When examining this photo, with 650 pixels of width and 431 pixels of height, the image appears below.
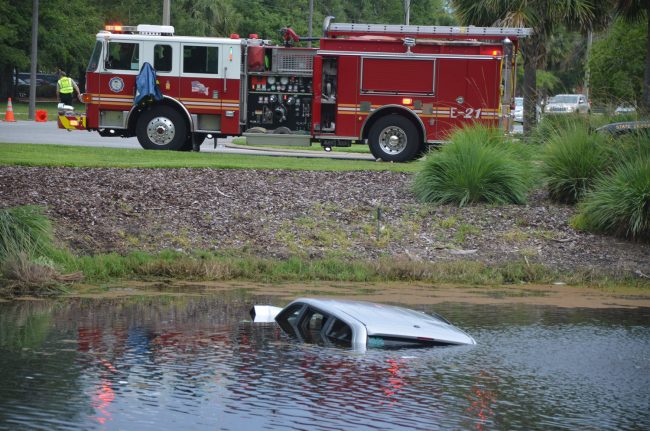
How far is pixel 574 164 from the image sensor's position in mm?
19484

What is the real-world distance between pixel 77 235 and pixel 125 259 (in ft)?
4.01

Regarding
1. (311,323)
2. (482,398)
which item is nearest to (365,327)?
(311,323)

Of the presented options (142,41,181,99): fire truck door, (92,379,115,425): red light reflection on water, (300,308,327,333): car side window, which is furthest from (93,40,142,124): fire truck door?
(92,379,115,425): red light reflection on water

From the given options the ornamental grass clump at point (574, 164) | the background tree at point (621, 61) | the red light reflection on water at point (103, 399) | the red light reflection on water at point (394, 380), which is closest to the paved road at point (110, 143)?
the ornamental grass clump at point (574, 164)

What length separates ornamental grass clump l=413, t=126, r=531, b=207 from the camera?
19.1 m

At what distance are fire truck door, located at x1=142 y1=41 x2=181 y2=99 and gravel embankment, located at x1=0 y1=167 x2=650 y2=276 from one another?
17.3 ft

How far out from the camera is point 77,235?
1625cm

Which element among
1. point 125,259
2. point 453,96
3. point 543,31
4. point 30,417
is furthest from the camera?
point 543,31

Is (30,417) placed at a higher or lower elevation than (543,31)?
lower

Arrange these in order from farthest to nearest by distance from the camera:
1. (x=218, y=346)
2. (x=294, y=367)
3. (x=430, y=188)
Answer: (x=430, y=188)
(x=218, y=346)
(x=294, y=367)

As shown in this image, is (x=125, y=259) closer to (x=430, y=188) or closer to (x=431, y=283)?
(x=431, y=283)

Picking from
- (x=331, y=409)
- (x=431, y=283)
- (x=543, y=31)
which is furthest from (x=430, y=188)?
(x=543, y=31)

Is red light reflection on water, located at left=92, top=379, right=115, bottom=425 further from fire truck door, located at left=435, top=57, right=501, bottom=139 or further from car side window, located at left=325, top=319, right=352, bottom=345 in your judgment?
fire truck door, located at left=435, top=57, right=501, bottom=139

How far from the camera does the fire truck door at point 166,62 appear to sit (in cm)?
2462
